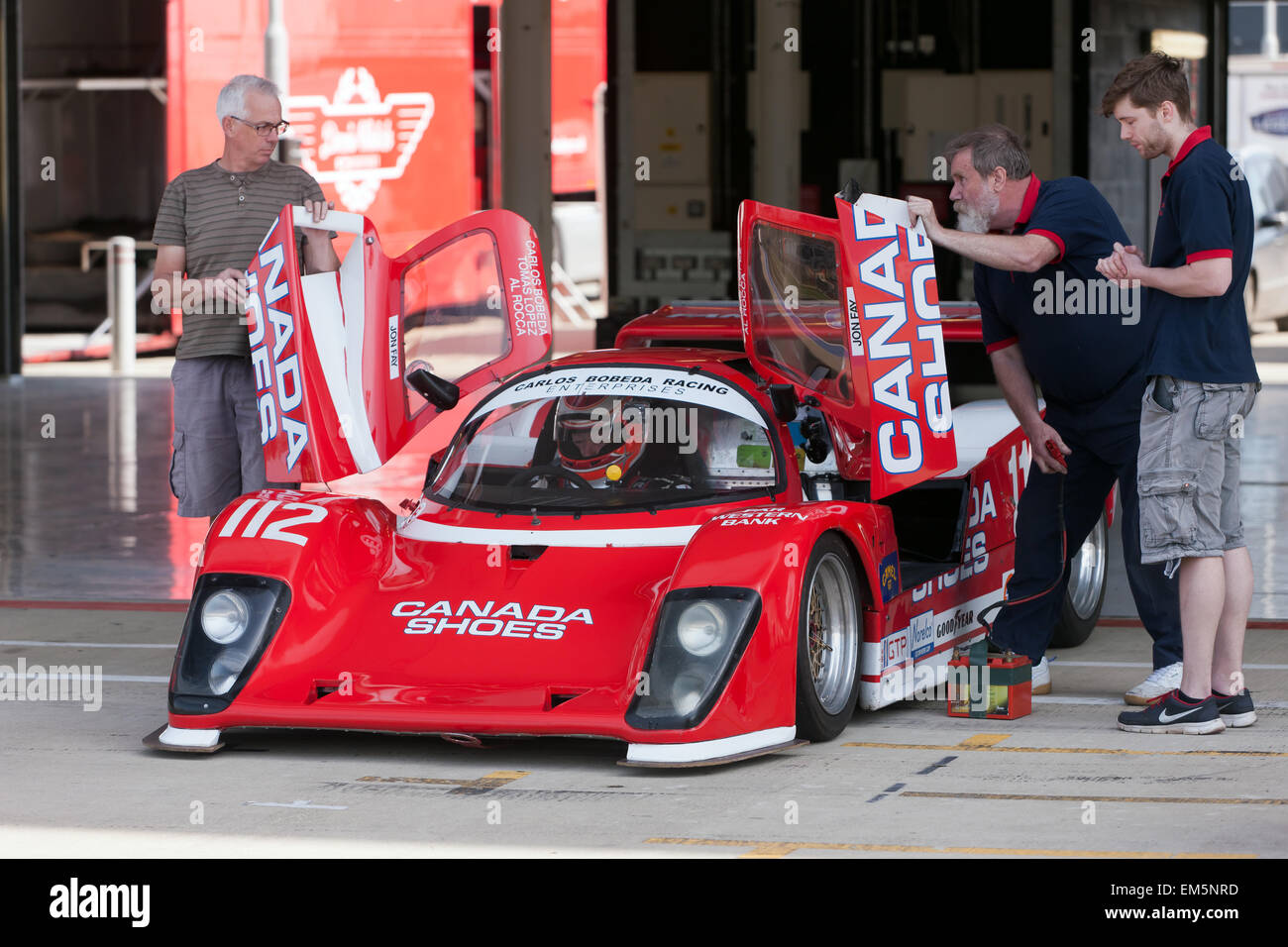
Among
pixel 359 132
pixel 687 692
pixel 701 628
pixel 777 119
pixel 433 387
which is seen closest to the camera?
pixel 687 692

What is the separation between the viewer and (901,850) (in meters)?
4.77

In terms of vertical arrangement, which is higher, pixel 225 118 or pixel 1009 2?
pixel 1009 2

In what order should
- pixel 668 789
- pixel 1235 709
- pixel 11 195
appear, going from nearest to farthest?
pixel 668 789 < pixel 1235 709 < pixel 11 195

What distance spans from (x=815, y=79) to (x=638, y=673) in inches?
617

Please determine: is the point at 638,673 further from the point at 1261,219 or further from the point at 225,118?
the point at 1261,219

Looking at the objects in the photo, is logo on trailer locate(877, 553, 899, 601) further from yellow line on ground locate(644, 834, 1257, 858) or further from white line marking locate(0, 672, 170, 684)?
white line marking locate(0, 672, 170, 684)

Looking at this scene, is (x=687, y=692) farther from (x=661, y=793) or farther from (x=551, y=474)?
(x=551, y=474)

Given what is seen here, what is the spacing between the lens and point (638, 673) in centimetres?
561

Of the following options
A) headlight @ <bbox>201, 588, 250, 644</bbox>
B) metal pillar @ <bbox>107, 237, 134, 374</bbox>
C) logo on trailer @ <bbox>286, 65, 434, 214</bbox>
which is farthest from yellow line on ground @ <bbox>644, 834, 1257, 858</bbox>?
metal pillar @ <bbox>107, 237, 134, 374</bbox>

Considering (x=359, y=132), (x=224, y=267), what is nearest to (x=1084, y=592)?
(x=224, y=267)

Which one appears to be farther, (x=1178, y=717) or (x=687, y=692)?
(x=1178, y=717)

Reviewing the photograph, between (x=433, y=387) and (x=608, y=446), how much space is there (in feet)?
2.33
